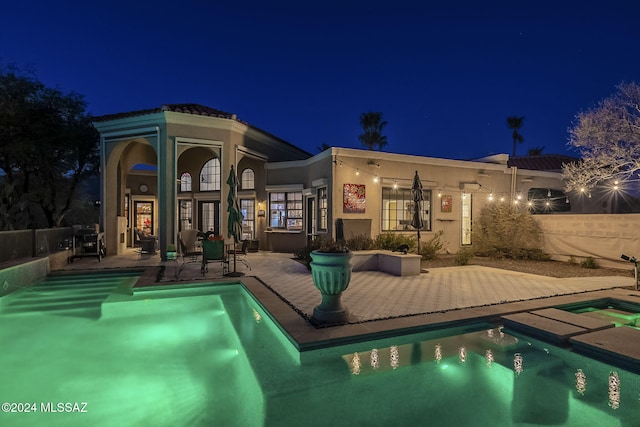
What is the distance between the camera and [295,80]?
81.8m

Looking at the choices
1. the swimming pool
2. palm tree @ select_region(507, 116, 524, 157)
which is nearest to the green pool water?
the swimming pool

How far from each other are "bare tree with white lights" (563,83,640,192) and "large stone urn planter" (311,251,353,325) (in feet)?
34.3

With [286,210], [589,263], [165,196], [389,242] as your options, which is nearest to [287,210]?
[286,210]

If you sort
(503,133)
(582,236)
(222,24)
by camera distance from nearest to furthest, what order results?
(582,236)
(222,24)
(503,133)

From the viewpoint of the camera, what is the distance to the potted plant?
4.14 metres

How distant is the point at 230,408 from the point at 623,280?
882 centimetres

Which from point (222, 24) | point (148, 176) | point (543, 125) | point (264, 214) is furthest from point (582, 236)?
point (543, 125)

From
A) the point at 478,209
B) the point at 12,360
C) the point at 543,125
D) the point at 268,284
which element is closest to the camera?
the point at 12,360

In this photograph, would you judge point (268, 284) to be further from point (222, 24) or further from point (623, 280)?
point (222, 24)

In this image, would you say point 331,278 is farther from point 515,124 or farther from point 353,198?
point 515,124

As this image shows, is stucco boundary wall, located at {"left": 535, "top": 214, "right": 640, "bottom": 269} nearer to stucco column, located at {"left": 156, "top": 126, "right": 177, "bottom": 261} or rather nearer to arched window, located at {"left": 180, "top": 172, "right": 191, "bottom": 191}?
stucco column, located at {"left": 156, "top": 126, "right": 177, "bottom": 261}

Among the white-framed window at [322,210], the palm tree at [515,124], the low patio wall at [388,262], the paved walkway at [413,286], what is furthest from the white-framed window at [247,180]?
the palm tree at [515,124]

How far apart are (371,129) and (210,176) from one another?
2612 centimetres

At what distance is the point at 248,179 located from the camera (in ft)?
46.3
